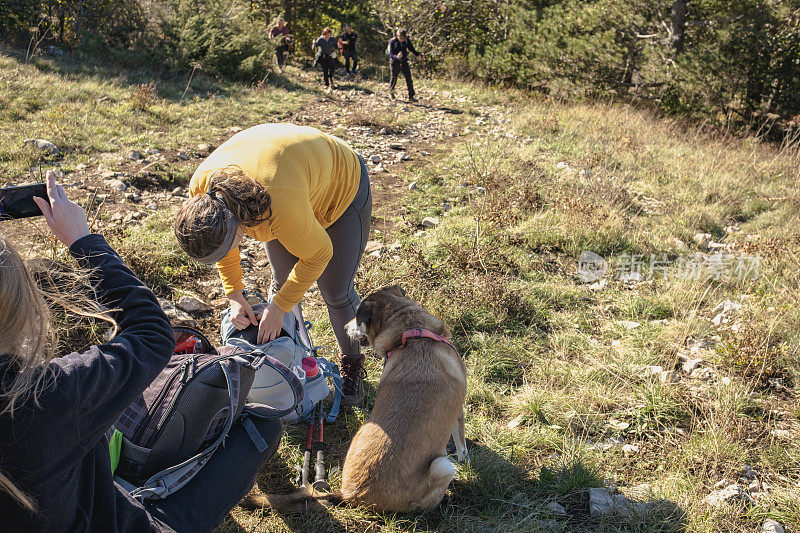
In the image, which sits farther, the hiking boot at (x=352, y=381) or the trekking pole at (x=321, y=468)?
the hiking boot at (x=352, y=381)

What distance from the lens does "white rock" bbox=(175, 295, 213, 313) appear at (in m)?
4.39

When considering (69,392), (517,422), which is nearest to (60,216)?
(69,392)

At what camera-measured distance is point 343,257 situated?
3.32 metres

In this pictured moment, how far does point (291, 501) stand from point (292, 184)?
1.69m

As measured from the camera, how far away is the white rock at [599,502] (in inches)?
116

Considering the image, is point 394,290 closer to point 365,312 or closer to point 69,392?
point 365,312

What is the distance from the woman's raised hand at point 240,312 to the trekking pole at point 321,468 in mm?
792

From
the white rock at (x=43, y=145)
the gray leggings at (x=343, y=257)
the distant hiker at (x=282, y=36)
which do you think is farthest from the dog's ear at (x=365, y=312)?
the distant hiker at (x=282, y=36)

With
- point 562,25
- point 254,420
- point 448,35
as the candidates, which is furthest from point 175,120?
point 448,35

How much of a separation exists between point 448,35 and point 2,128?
16.4m

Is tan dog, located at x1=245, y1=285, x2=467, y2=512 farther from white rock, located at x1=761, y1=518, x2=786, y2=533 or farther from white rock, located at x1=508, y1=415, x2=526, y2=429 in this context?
white rock, located at x1=761, y1=518, x2=786, y2=533

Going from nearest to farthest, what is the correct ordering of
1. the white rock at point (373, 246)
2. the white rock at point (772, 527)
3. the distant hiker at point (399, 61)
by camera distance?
the white rock at point (772, 527), the white rock at point (373, 246), the distant hiker at point (399, 61)

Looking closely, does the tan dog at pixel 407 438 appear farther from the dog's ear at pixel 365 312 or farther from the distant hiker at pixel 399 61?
the distant hiker at pixel 399 61

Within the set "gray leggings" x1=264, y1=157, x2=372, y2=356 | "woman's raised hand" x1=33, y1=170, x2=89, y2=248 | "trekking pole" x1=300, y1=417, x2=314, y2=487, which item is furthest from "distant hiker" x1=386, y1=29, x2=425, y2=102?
"woman's raised hand" x1=33, y1=170, x2=89, y2=248
